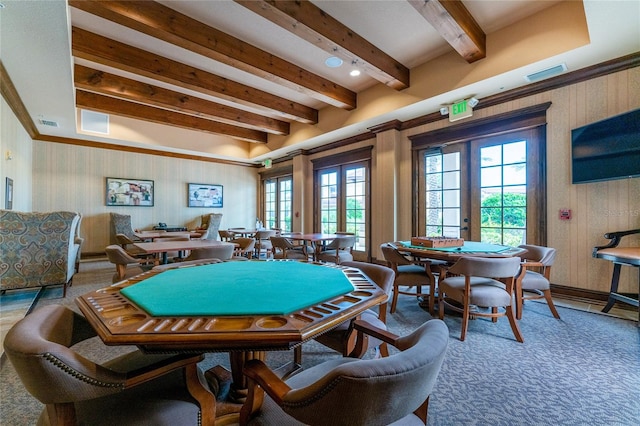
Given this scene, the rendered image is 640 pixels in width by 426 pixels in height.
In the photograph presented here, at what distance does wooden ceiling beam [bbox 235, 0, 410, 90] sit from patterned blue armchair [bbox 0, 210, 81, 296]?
11.2ft

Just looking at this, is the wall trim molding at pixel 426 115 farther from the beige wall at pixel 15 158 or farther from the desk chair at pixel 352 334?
the desk chair at pixel 352 334

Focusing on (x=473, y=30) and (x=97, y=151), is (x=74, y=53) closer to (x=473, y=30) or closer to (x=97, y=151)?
(x=97, y=151)

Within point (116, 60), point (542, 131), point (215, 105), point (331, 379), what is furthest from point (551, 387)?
point (215, 105)

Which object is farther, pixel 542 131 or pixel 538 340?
pixel 542 131

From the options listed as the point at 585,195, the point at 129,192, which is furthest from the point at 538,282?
the point at 129,192

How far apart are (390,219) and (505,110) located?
2.49 metres

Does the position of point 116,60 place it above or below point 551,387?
above

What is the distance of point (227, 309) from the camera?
0.99 metres

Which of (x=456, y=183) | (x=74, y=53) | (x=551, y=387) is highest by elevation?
(x=74, y=53)

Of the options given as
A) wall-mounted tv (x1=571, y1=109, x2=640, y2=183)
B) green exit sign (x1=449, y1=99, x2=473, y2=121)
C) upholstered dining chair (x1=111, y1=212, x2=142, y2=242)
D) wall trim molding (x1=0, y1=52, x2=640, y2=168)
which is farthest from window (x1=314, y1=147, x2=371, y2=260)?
upholstered dining chair (x1=111, y1=212, x2=142, y2=242)

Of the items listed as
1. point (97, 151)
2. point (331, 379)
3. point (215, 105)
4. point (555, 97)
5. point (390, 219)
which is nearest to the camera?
point (331, 379)

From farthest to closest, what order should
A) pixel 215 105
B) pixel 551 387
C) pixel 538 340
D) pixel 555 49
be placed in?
pixel 215 105
pixel 555 49
pixel 538 340
pixel 551 387

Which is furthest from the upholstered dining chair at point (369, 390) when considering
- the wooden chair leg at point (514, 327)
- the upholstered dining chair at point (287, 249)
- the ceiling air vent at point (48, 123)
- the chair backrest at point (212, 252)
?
the ceiling air vent at point (48, 123)

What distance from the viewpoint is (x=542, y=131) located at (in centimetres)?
373
